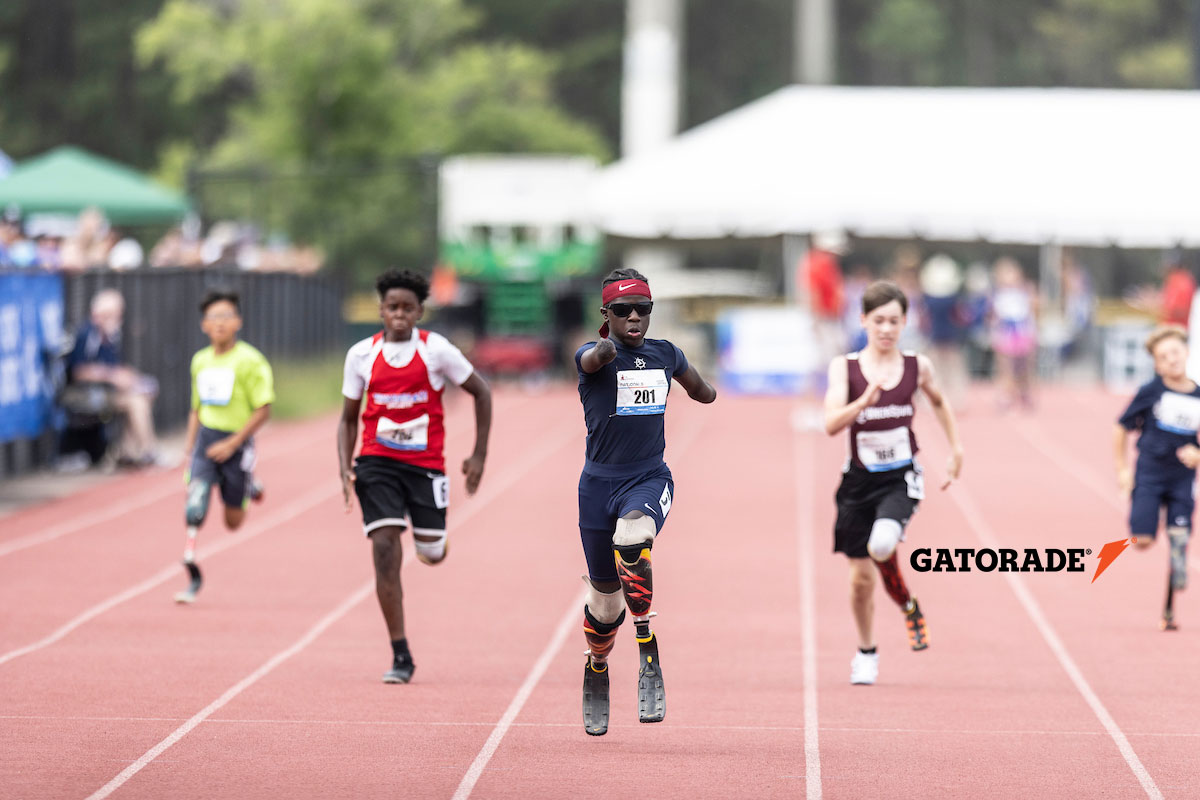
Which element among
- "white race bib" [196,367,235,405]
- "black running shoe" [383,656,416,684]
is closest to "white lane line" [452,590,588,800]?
"black running shoe" [383,656,416,684]

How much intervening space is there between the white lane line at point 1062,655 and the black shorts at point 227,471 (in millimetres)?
4659

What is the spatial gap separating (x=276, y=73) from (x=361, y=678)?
33.9 meters

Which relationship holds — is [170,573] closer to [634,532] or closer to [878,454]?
[878,454]

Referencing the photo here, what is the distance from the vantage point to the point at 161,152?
63500mm

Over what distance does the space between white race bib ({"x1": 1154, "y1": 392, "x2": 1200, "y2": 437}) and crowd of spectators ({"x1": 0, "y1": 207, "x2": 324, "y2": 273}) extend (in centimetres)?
1001

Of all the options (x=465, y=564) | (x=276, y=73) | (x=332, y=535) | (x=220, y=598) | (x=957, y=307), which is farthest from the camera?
(x=276, y=73)

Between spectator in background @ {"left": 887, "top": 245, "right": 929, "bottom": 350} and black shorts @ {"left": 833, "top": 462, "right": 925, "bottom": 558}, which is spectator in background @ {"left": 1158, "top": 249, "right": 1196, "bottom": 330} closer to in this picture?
spectator in background @ {"left": 887, "top": 245, "right": 929, "bottom": 350}

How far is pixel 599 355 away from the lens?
7441mm

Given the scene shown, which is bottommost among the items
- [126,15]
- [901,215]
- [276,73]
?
[901,215]

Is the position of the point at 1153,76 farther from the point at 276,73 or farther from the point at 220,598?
the point at 220,598

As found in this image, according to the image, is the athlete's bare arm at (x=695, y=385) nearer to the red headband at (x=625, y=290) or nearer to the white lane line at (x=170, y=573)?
the red headband at (x=625, y=290)

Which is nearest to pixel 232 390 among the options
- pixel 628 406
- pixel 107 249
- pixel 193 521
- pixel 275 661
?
pixel 193 521

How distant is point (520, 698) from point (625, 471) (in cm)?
167

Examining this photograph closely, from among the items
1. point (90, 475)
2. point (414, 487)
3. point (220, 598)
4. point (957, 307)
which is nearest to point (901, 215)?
point (957, 307)
